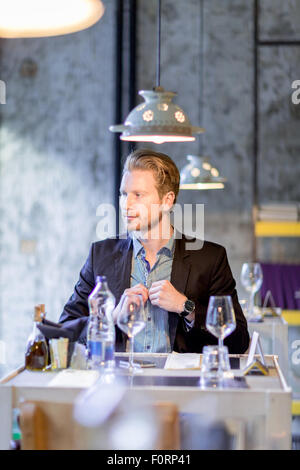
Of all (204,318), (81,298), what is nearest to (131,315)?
(204,318)

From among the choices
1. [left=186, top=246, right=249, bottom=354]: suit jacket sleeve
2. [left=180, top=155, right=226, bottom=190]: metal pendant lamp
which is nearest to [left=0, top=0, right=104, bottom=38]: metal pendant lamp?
[left=186, top=246, right=249, bottom=354]: suit jacket sleeve

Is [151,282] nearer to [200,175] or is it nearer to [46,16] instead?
[46,16]

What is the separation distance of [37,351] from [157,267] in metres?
0.79

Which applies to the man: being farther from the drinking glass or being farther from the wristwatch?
the drinking glass

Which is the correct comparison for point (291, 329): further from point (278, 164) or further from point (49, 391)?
point (49, 391)

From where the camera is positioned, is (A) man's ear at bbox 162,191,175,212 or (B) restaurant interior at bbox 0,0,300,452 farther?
(B) restaurant interior at bbox 0,0,300,452

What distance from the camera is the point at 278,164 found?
6.07 m

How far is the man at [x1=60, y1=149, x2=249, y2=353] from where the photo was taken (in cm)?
260

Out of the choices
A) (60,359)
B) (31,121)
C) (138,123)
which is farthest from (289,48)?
(60,359)

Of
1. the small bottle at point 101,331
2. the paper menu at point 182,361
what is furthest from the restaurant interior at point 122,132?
the small bottle at point 101,331

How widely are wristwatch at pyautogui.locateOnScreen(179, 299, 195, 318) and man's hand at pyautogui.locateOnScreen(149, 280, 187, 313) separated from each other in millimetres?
18

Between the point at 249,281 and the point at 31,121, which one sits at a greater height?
the point at 31,121

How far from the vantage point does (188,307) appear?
99.0 inches
